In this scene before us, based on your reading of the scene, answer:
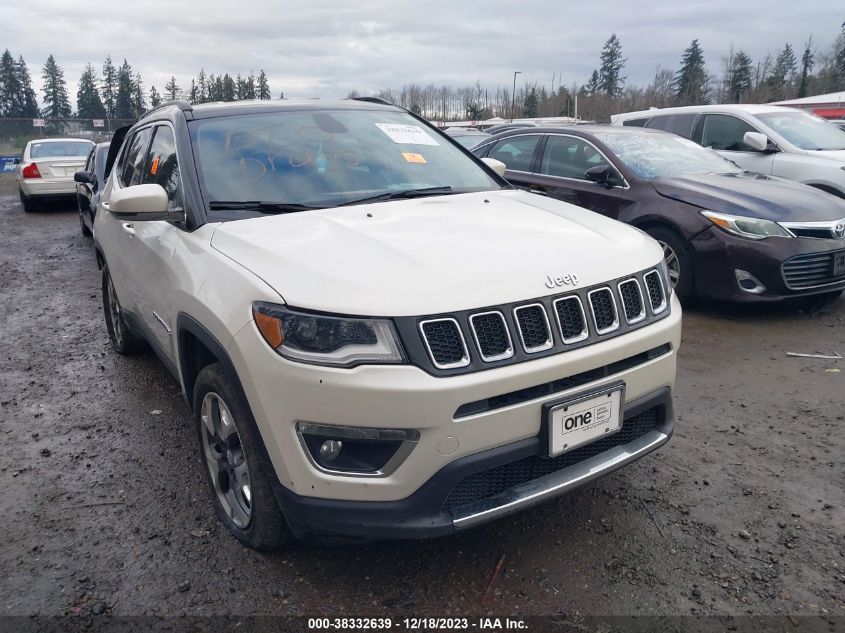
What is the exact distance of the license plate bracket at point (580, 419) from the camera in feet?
7.50

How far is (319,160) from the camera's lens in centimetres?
338

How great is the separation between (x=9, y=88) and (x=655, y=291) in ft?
328

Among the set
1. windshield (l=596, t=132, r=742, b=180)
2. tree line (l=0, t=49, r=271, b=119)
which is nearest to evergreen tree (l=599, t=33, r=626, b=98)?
tree line (l=0, t=49, r=271, b=119)

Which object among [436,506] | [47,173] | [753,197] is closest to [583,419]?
[436,506]

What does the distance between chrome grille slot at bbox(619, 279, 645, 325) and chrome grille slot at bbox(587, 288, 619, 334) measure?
0.22 ft

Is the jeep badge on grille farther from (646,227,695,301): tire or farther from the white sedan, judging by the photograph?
the white sedan

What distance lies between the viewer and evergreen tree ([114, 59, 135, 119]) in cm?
8125

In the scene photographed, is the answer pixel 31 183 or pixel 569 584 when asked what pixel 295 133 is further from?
pixel 31 183

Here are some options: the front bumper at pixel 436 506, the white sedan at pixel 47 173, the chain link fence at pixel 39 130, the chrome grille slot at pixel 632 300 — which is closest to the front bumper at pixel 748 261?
the chrome grille slot at pixel 632 300

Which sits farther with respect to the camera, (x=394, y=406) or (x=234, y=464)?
(x=234, y=464)

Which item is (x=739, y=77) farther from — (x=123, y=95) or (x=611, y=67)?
(x=123, y=95)

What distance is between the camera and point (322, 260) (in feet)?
7.82

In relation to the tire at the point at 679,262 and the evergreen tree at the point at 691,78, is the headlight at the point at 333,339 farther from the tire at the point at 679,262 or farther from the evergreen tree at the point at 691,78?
the evergreen tree at the point at 691,78

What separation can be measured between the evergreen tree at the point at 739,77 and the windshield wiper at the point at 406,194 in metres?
75.8
